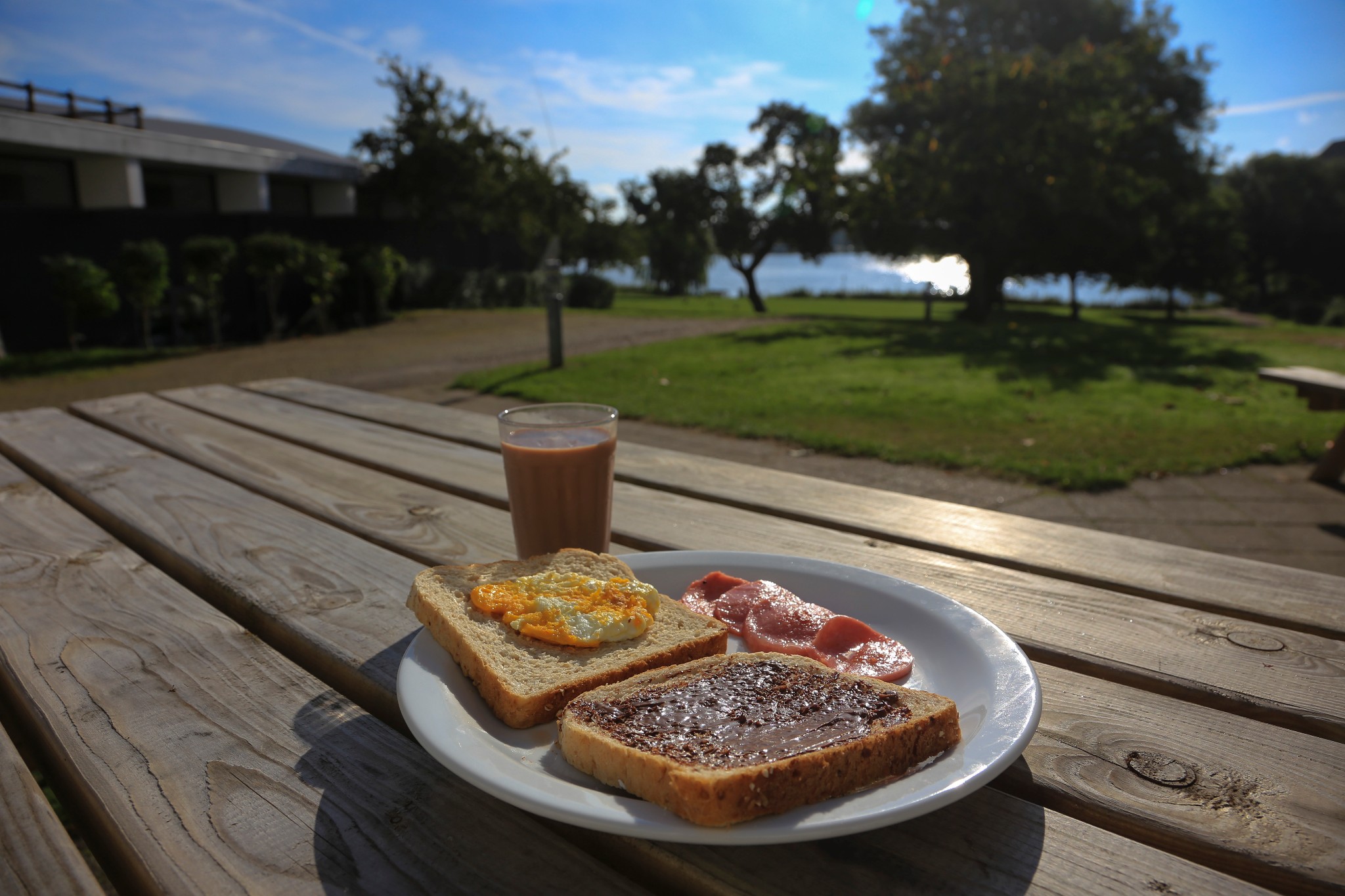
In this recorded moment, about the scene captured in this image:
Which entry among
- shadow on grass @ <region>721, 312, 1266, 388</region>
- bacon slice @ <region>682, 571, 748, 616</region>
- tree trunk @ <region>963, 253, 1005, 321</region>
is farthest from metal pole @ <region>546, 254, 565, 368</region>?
tree trunk @ <region>963, 253, 1005, 321</region>

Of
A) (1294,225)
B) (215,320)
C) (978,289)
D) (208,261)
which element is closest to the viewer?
(208,261)

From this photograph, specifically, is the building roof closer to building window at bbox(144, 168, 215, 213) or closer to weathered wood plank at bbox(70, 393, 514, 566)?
building window at bbox(144, 168, 215, 213)

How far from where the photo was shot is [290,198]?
17.9m

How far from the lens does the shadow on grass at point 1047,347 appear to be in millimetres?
9891

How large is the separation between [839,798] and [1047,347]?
12872 millimetres

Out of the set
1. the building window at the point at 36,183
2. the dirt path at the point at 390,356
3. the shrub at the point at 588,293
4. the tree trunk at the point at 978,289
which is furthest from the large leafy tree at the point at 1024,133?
the building window at the point at 36,183

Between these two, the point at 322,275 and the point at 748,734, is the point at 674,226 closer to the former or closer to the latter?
the point at 322,275

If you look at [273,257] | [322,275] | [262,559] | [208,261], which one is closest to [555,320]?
[208,261]

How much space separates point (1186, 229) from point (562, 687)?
30052 mm

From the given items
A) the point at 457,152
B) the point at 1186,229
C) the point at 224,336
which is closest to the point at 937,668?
the point at 224,336

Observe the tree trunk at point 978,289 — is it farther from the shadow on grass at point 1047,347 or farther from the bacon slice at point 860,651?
the bacon slice at point 860,651

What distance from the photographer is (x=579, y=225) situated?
1051 inches

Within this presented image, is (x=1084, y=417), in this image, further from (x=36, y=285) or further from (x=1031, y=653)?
(x=36, y=285)

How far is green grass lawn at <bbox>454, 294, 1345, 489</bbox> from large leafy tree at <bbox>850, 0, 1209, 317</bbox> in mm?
3923
